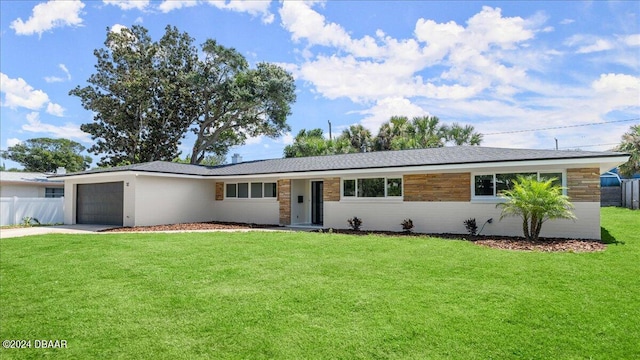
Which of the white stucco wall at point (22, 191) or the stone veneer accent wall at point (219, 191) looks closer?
the stone veneer accent wall at point (219, 191)

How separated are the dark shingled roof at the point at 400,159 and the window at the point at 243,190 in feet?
2.43

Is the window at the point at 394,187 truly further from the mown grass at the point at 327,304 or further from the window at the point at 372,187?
the mown grass at the point at 327,304

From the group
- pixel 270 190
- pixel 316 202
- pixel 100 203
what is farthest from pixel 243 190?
pixel 100 203

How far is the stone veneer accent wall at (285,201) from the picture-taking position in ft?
59.6

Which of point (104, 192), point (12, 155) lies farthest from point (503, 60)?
point (12, 155)

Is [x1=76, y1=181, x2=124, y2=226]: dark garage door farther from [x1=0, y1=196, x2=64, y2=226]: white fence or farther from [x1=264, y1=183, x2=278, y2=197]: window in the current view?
[x1=264, y1=183, x2=278, y2=197]: window

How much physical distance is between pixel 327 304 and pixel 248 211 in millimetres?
14654

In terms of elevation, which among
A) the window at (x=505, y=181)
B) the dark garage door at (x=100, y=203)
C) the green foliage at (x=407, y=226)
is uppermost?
the window at (x=505, y=181)

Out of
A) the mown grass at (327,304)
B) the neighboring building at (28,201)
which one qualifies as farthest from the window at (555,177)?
the neighboring building at (28,201)

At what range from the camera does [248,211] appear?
19.7 meters

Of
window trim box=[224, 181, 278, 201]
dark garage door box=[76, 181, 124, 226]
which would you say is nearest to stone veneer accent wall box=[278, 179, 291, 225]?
Result: window trim box=[224, 181, 278, 201]

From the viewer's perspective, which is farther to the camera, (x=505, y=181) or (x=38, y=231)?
(x=38, y=231)

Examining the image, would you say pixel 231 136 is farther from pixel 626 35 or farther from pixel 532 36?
pixel 626 35

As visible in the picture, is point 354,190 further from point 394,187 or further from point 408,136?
point 408,136
